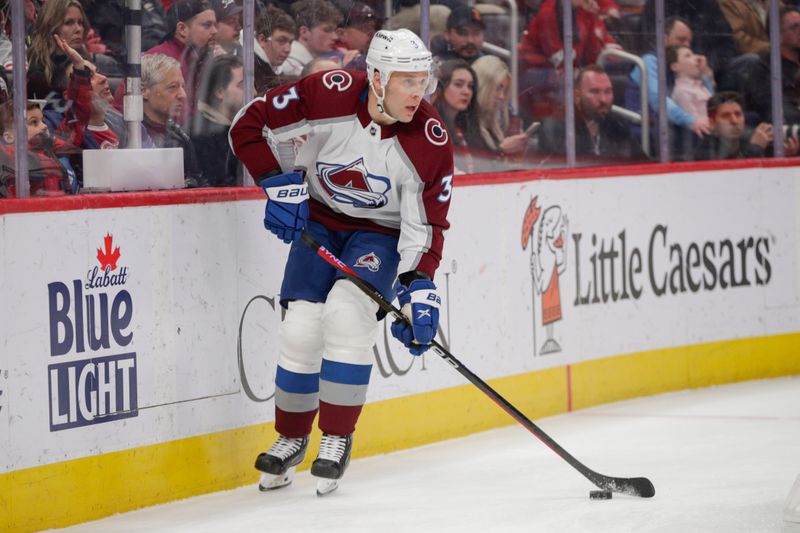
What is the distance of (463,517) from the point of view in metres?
3.70

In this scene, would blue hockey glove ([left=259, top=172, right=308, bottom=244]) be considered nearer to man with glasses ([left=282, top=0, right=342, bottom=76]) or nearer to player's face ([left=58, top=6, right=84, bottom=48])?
player's face ([left=58, top=6, right=84, bottom=48])

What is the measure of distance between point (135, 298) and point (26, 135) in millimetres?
491

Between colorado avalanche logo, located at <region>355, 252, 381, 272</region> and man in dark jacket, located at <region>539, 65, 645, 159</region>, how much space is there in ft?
5.55

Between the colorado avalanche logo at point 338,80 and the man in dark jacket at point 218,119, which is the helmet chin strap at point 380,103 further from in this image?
the man in dark jacket at point 218,119

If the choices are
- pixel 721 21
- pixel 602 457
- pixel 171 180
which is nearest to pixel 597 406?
pixel 602 457

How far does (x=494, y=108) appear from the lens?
5387 millimetres

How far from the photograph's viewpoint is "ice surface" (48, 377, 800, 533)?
361 cm

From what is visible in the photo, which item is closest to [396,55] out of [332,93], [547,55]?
[332,93]

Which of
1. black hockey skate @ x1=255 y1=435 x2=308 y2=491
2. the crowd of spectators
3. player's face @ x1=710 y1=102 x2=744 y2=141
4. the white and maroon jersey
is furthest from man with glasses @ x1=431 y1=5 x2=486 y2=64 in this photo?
black hockey skate @ x1=255 y1=435 x2=308 y2=491

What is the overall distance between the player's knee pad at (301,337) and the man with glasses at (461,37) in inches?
56.6

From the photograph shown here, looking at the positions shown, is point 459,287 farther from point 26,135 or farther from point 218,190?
point 26,135

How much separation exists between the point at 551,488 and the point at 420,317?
2.07 ft

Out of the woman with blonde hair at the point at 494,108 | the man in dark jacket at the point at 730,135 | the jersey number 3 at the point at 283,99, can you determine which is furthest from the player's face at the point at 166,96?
the man in dark jacket at the point at 730,135

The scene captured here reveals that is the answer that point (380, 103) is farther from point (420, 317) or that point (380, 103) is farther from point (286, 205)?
point (420, 317)
